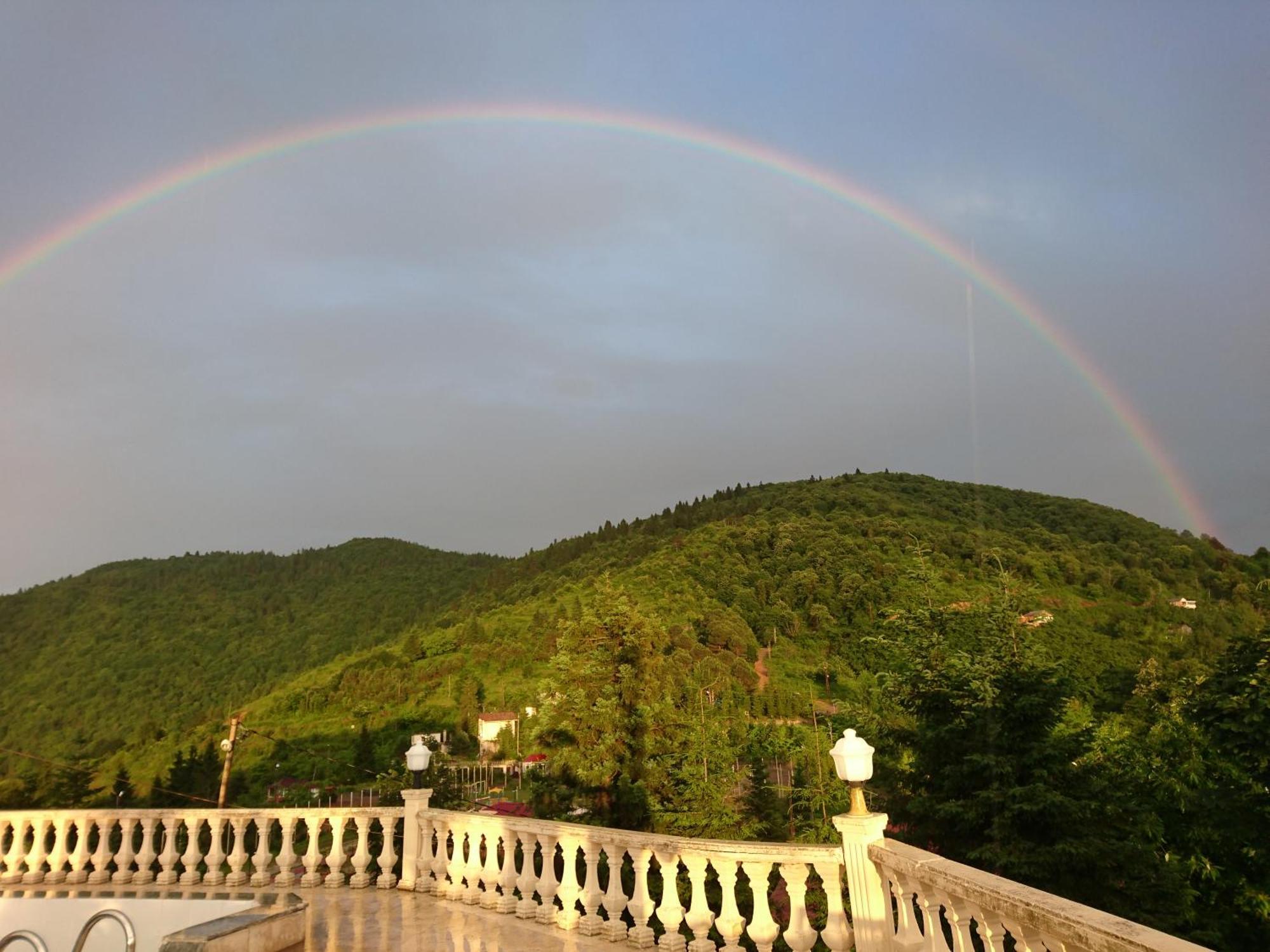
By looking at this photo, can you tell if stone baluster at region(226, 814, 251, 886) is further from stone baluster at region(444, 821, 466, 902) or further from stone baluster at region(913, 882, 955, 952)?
stone baluster at region(913, 882, 955, 952)

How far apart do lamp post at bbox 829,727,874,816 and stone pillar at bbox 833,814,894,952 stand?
0.10 m

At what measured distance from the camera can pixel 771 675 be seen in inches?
2506

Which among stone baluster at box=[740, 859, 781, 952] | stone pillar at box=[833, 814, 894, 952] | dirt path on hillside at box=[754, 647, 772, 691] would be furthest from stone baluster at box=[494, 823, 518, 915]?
dirt path on hillside at box=[754, 647, 772, 691]

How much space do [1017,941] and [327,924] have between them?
6.00m

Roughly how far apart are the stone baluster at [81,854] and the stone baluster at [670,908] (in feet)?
24.3

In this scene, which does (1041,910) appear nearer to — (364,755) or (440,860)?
(440,860)

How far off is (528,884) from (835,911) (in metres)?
3.27

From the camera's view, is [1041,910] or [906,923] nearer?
[1041,910]

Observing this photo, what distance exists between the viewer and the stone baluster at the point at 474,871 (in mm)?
7582

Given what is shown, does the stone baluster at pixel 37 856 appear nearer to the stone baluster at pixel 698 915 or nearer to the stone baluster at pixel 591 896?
the stone baluster at pixel 591 896

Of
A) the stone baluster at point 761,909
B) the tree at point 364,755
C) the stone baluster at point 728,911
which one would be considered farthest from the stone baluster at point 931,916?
the tree at point 364,755

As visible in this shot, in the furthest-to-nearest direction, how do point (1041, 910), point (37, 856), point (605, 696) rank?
point (605, 696), point (37, 856), point (1041, 910)

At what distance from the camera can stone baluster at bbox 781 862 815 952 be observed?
484 cm

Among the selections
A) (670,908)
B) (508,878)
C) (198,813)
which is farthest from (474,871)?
(198,813)
